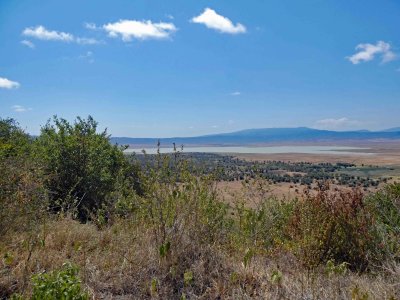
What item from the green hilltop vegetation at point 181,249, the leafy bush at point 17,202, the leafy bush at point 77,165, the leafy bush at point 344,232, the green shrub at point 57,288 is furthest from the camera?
the leafy bush at point 77,165

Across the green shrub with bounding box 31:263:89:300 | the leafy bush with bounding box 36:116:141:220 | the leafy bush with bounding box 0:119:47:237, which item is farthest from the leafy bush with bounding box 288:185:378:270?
the leafy bush with bounding box 36:116:141:220

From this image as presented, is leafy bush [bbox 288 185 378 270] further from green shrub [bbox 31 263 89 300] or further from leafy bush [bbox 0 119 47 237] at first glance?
leafy bush [bbox 0 119 47 237]

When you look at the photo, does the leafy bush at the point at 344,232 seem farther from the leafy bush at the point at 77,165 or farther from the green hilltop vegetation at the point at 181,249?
the leafy bush at the point at 77,165

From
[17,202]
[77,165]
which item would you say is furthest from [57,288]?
[77,165]

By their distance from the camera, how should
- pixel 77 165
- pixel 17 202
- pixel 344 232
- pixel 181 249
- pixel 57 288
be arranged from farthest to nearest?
pixel 77 165
pixel 344 232
pixel 17 202
pixel 181 249
pixel 57 288

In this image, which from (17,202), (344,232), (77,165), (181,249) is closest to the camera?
(181,249)

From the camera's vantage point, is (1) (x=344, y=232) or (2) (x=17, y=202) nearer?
(2) (x=17, y=202)

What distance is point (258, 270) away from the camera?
4.83 meters

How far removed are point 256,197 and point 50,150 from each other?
12554 millimetres

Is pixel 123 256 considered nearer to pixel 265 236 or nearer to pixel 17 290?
pixel 17 290

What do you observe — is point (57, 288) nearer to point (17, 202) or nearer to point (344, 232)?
point (17, 202)

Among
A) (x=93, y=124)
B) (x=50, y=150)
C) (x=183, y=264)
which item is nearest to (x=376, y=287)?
(x=183, y=264)

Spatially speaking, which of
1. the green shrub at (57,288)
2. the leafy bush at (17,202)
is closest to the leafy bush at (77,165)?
the leafy bush at (17,202)

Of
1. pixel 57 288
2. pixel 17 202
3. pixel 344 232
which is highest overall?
pixel 17 202
